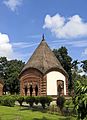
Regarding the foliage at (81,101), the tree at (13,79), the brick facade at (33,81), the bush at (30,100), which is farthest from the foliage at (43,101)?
the tree at (13,79)

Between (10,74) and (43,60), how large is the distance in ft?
120

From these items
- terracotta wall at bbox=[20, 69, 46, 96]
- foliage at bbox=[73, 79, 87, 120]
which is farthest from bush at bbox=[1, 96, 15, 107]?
foliage at bbox=[73, 79, 87, 120]

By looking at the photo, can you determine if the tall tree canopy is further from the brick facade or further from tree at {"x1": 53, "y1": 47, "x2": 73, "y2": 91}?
the brick facade

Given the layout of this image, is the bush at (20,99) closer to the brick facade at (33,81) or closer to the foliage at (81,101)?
the brick facade at (33,81)

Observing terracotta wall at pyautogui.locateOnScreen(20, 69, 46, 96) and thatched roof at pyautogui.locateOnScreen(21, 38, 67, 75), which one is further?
thatched roof at pyautogui.locateOnScreen(21, 38, 67, 75)

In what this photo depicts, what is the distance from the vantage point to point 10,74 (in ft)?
259

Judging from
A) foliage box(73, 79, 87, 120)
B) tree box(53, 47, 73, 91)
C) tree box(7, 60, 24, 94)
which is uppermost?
tree box(53, 47, 73, 91)

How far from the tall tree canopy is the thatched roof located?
100 feet

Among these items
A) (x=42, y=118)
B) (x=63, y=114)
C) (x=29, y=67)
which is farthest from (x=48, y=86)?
(x=42, y=118)

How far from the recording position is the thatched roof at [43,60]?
42.9 metres

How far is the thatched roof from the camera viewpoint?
42.9 metres

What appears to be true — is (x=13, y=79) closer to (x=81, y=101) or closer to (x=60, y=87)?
(x=60, y=87)

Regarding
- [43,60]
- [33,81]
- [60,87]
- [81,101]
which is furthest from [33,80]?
[81,101]

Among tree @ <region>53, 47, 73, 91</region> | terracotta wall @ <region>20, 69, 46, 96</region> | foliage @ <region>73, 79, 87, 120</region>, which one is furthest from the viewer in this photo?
tree @ <region>53, 47, 73, 91</region>
